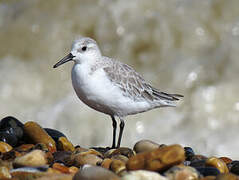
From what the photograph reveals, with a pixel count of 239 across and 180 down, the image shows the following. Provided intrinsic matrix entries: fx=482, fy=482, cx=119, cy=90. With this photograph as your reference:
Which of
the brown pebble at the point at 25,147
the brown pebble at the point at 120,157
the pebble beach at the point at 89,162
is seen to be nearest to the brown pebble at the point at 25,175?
the pebble beach at the point at 89,162

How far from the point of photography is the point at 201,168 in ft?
15.0

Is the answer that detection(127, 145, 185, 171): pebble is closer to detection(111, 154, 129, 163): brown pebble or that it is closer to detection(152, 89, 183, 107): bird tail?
detection(111, 154, 129, 163): brown pebble

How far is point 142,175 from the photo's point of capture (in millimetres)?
3922

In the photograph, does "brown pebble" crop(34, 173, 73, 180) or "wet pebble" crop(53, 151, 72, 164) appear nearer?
"brown pebble" crop(34, 173, 73, 180)

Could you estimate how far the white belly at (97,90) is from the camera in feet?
19.6

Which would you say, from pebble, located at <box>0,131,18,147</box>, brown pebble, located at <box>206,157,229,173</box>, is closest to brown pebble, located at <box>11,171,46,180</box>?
pebble, located at <box>0,131,18,147</box>

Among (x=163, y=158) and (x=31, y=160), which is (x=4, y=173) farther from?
(x=163, y=158)

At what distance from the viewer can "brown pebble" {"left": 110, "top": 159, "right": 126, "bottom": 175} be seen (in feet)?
14.9

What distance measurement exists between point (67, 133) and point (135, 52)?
8.63ft

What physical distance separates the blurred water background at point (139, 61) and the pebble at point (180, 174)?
549 cm

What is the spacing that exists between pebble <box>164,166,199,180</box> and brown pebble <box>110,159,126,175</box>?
1.58 feet

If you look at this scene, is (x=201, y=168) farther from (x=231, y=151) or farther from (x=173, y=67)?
(x=173, y=67)

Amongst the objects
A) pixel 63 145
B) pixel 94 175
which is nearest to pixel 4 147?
pixel 63 145

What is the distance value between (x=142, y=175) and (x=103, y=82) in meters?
2.32
